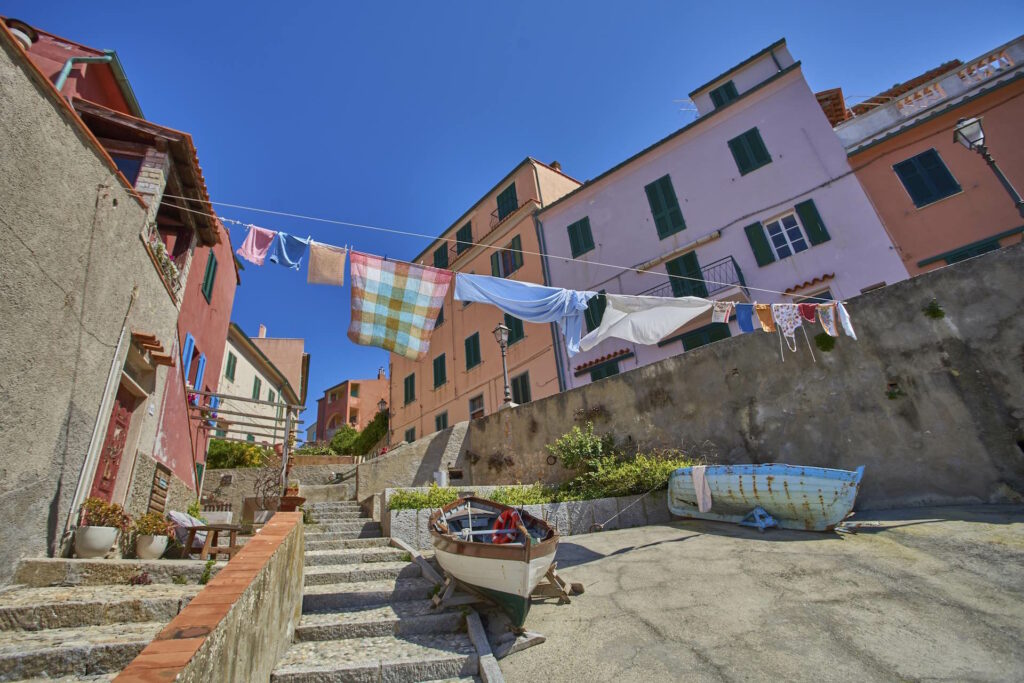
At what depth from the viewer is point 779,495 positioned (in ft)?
23.9

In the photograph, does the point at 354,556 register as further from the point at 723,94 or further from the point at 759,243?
the point at 723,94

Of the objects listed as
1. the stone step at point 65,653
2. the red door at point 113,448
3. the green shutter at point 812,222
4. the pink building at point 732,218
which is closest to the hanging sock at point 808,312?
the pink building at point 732,218

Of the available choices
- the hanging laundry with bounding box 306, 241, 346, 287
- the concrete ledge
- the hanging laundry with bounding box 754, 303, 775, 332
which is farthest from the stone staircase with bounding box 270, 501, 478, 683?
A: the hanging laundry with bounding box 754, 303, 775, 332

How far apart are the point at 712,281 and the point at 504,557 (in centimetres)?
1219

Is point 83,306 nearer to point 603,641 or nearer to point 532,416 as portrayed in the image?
point 603,641

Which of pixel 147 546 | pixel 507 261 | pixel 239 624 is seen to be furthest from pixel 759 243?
pixel 147 546

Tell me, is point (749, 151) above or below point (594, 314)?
above

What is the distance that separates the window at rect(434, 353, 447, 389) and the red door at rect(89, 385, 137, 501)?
14521mm

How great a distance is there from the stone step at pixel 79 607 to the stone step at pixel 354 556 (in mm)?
1874

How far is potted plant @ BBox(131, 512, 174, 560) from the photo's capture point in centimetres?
647

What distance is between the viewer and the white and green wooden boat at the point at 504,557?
4617mm

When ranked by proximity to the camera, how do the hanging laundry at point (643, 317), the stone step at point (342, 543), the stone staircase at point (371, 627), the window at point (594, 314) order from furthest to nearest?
the window at point (594, 314) → the hanging laundry at point (643, 317) → the stone step at point (342, 543) → the stone staircase at point (371, 627)

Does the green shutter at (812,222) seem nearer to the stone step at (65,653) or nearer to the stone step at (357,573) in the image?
the stone step at (357,573)

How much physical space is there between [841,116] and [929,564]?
16773 mm
